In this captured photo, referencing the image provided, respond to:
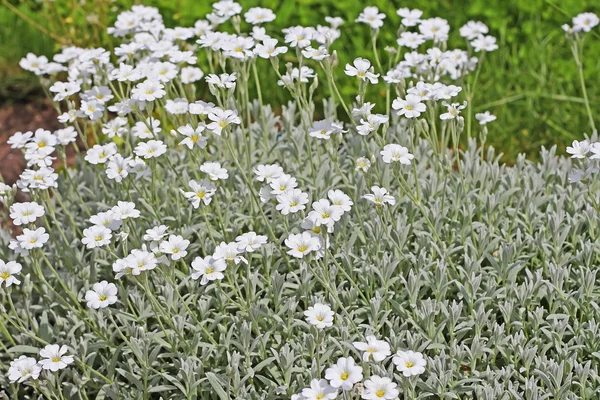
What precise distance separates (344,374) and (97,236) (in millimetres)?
1172

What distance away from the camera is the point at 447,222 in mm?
3746

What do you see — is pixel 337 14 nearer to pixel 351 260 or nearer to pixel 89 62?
pixel 89 62

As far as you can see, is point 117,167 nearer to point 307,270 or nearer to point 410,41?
point 307,270

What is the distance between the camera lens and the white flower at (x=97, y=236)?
304cm

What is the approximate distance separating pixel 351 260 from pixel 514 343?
0.79 metres

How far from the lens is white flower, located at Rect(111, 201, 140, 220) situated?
313 cm

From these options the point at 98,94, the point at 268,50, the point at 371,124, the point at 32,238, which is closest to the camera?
the point at 32,238

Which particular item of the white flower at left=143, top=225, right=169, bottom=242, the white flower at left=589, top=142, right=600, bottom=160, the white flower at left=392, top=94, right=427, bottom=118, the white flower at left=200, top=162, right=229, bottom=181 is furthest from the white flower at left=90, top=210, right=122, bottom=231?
the white flower at left=589, top=142, right=600, bottom=160

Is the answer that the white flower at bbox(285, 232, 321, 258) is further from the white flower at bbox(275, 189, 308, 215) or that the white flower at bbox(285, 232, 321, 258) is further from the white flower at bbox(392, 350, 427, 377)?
the white flower at bbox(392, 350, 427, 377)

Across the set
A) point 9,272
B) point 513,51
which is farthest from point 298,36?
point 513,51

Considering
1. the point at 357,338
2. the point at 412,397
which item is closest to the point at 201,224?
the point at 357,338

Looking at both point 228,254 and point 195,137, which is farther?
point 195,137

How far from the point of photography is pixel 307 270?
3260mm

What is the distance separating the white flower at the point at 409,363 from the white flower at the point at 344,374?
154 millimetres
